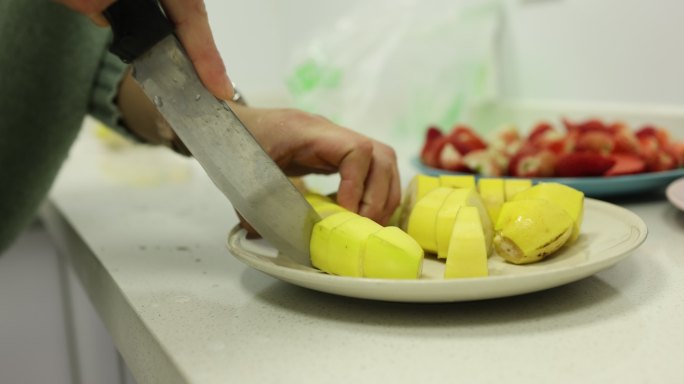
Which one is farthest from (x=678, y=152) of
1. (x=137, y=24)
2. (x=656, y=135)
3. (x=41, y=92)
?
(x=41, y=92)

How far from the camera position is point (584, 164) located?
0.74m

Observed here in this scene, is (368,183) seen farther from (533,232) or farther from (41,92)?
(41,92)

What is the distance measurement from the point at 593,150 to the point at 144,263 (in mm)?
514

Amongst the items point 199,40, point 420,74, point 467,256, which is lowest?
point 420,74

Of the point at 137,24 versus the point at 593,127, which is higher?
the point at 137,24

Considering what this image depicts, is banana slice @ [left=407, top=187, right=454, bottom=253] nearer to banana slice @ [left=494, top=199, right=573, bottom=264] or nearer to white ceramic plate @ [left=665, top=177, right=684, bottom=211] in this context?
banana slice @ [left=494, top=199, right=573, bottom=264]

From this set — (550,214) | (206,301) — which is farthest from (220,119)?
(550,214)

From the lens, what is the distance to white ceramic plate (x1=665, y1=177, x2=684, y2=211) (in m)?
0.63

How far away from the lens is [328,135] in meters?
0.59

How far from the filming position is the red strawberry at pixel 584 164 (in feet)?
2.41

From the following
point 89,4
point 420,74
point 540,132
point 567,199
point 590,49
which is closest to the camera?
point 89,4

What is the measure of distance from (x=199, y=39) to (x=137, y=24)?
0.13 feet

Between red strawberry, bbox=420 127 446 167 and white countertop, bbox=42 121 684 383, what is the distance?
0.28m

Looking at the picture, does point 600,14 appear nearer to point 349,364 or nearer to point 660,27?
point 660,27
